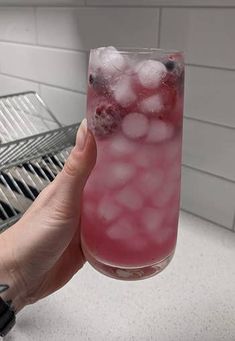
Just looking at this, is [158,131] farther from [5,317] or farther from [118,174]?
[5,317]

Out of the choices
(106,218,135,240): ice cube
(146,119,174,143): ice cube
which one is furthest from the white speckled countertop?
(146,119,174,143): ice cube

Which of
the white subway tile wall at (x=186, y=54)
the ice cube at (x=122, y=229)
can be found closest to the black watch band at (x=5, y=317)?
the ice cube at (x=122, y=229)

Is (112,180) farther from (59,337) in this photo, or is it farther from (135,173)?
(59,337)

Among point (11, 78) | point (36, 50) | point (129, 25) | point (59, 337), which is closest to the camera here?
point (59, 337)

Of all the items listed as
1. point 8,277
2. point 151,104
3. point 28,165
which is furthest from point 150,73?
point 28,165

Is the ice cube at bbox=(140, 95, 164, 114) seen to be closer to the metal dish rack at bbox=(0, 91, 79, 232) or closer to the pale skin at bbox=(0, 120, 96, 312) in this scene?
the pale skin at bbox=(0, 120, 96, 312)

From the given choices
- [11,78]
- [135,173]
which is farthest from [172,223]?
[11,78]
